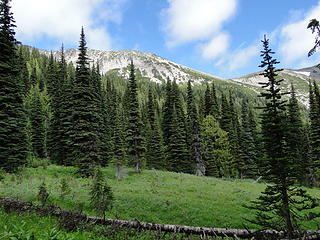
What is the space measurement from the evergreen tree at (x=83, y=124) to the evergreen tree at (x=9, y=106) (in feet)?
19.4

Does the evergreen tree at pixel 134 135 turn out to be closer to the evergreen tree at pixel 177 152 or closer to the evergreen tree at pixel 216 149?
the evergreen tree at pixel 177 152

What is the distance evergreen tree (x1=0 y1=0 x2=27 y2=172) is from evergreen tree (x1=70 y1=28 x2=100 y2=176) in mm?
5923

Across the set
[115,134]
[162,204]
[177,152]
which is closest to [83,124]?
[115,134]

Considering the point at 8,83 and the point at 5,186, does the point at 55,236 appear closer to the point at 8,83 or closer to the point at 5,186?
the point at 5,186

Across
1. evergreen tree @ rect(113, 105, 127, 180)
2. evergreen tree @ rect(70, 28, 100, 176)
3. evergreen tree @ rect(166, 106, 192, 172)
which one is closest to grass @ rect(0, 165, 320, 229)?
evergreen tree @ rect(70, 28, 100, 176)

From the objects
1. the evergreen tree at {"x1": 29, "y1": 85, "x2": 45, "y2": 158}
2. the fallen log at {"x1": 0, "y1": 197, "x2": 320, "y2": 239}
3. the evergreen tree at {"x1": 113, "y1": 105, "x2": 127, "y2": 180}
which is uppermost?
the evergreen tree at {"x1": 29, "y1": 85, "x2": 45, "y2": 158}

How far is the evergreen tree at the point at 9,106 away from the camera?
21.6 meters

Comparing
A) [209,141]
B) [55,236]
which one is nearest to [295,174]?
[55,236]

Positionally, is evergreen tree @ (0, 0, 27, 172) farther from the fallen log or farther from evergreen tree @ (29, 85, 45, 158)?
evergreen tree @ (29, 85, 45, 158)

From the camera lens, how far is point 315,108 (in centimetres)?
4191

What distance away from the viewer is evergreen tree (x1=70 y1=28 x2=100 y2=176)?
26.2 metres

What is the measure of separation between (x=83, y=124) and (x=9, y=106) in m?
8.20

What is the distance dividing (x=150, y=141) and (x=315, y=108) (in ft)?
120

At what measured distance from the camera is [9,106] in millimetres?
21797
